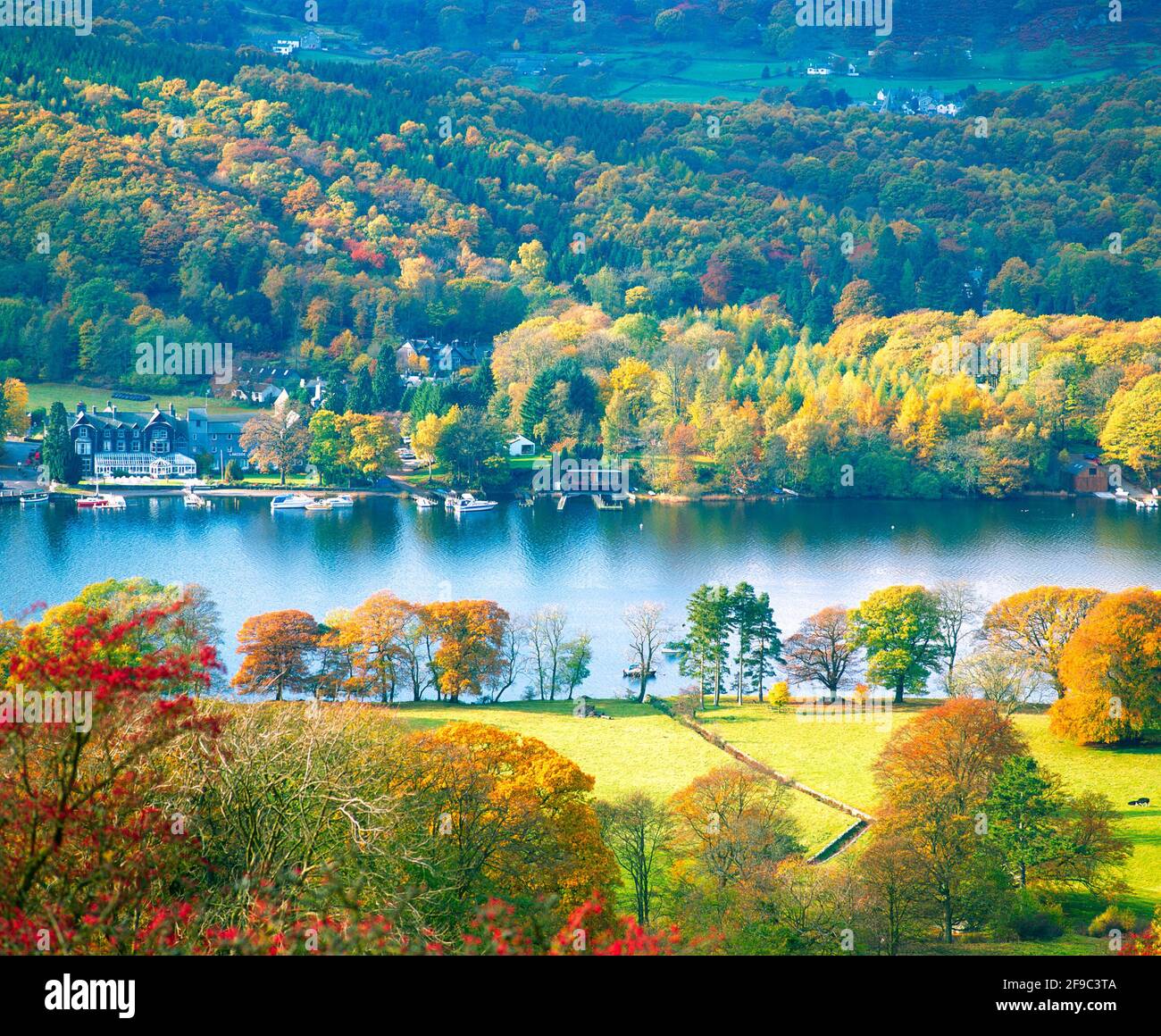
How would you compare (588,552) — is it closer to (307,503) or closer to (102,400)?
(307,503)

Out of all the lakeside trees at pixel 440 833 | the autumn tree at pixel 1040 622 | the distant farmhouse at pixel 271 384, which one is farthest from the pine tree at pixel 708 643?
the distant farmhouse at pixel 271 384

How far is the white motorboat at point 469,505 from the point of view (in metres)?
37.4

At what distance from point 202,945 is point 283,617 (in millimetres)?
14582

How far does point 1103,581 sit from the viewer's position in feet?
96.8

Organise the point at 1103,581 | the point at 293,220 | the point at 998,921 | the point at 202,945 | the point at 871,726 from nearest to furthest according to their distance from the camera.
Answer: the point at 202,945 → the point at 998,921 → the point at 871,726 → the point at 1103,581 → the point at 293,220

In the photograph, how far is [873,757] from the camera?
1916 cm

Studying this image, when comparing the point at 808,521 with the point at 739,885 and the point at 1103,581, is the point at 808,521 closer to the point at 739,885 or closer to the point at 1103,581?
the point at 1103,581

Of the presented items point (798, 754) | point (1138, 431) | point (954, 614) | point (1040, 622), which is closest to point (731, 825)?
point (798, 754)

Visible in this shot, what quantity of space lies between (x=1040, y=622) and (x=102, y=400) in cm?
2935

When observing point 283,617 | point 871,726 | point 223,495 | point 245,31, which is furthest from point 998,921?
point 245,31

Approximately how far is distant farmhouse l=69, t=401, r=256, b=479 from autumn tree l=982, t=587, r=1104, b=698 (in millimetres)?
23130

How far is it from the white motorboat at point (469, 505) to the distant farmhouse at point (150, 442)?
641cm

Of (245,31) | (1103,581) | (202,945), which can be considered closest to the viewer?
(202,945)

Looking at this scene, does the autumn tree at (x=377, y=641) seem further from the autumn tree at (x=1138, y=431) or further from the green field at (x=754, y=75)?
the green field at (x=754, y=75)
